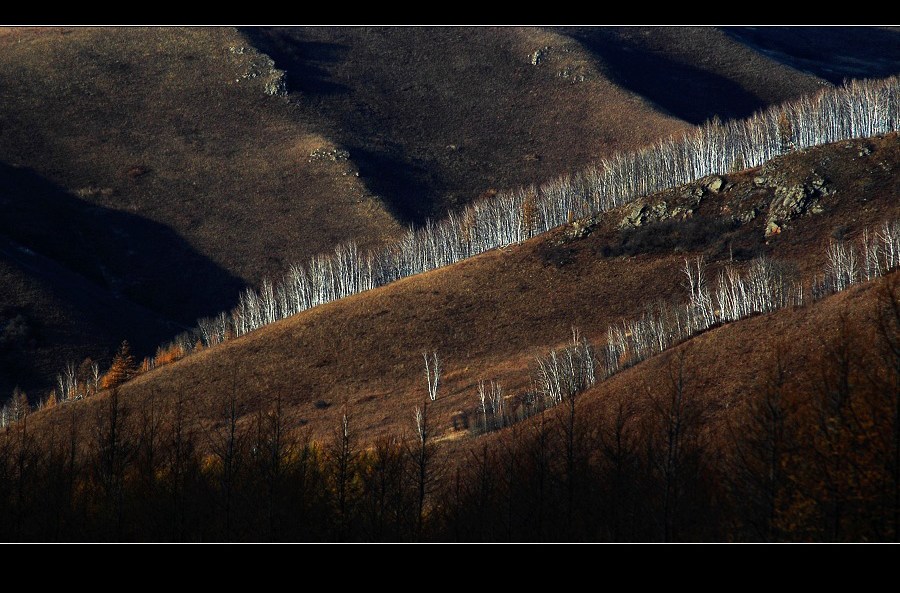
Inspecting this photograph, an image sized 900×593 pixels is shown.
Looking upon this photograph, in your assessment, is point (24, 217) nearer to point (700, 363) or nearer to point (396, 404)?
point (396, 404)

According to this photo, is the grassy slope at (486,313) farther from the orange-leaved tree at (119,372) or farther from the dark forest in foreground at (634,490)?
the dark forest in foreground at (634,490)

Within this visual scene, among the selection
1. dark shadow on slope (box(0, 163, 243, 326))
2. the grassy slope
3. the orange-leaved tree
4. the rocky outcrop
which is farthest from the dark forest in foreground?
dark shadow on slope (box(0, 163, 243, 326))

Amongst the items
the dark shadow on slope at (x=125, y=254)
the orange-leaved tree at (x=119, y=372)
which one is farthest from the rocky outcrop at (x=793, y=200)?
the dark shadow on slope at (x=125, y=254)

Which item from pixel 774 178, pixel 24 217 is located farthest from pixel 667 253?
pixel 24 217

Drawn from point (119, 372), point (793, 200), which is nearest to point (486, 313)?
point (793, 200)

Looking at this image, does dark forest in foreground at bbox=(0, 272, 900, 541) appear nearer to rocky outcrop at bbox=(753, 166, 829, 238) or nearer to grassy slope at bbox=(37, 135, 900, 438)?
grassy slope at bbox=(37, 135, 900, 438)

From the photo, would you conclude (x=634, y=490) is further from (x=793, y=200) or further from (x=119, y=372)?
(x=119, y=372)

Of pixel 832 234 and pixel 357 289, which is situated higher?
pixel 357 289
